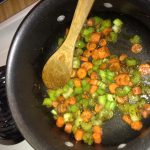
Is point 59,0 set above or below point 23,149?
above

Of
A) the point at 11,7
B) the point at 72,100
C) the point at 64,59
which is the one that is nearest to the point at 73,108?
the point at 72,100

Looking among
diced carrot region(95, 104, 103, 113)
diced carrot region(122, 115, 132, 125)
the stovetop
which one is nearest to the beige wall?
the stovetop

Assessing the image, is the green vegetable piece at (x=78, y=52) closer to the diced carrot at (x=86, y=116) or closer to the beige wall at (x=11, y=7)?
the diced carrot at (x=86, y=116)

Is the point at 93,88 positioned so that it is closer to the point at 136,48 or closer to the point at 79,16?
the point at 136,48

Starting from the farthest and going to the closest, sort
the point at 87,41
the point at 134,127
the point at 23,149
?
the point at 23,149, the point at 87,41, the point at 134,127

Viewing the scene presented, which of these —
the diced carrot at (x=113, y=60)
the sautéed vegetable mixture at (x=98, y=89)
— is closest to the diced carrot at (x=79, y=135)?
the sautéed vegetable mixture at (x=98, y=89)

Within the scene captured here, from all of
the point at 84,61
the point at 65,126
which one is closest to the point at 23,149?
the point at 65,126

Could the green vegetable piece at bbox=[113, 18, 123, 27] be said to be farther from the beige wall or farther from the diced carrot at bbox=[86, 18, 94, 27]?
the beige wall

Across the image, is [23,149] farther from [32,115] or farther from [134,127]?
[134,127]
